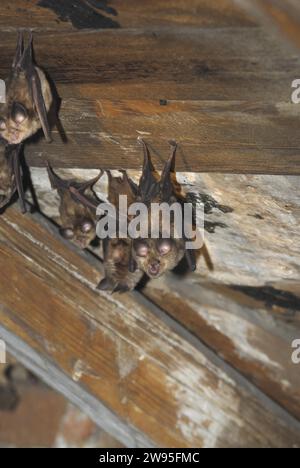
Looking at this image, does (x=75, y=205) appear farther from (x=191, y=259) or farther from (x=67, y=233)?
(x=191, y=259)

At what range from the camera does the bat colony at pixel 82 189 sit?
8.55 feet

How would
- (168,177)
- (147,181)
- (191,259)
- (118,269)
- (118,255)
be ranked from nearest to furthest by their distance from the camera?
1. (168,177)
2. (147,181)
3. (191,259)
4. (118,269)
5. (118,255)

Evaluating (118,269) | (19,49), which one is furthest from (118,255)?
(19,49)

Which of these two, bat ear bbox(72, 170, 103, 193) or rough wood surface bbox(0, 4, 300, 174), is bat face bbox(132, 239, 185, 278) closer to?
bat ear bbox(72, 170, 103, 193)

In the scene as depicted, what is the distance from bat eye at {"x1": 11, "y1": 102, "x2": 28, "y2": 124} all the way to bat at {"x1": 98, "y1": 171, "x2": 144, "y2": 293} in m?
0.45

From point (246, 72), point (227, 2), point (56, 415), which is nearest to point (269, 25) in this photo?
point (227, 2)

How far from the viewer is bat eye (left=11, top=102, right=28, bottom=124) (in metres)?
3.15

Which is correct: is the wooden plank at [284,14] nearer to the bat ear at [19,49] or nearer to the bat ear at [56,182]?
the bat ear at [19,49]

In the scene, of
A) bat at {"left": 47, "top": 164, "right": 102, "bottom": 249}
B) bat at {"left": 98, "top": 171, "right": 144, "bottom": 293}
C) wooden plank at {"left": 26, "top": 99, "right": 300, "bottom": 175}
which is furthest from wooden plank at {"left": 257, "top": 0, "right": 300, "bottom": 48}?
bat at {"left": 47, "top": 164, "right": 102, "bottom": 249}

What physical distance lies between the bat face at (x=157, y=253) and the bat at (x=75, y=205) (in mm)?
257

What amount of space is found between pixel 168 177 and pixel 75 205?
822mm

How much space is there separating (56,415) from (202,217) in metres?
3.62

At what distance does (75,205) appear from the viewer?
3406mm

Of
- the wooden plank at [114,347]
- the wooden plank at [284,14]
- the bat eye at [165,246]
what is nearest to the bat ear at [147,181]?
the wooden plank at [114,347]
